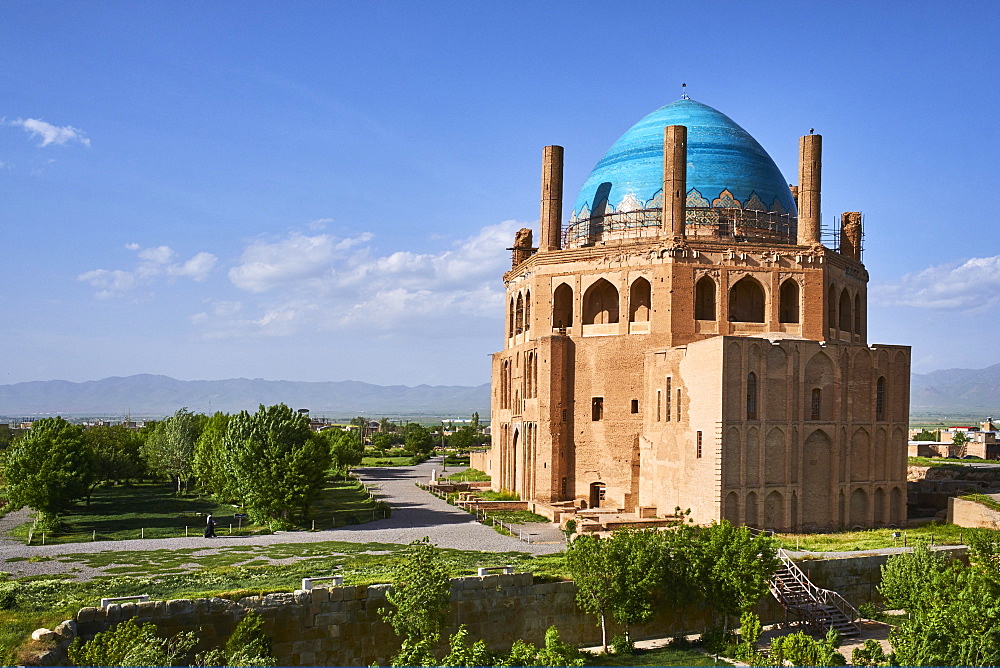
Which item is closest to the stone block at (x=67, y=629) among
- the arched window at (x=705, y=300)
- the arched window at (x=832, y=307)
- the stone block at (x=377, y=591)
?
the stone block at (x=377, y=591)

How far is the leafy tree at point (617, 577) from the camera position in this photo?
19.9 m

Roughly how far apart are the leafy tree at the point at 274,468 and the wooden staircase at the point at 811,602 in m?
19.3

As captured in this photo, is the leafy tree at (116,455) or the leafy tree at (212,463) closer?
the leafy tree at (212,463)

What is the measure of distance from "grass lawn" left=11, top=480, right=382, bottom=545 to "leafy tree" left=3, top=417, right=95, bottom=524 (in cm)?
113

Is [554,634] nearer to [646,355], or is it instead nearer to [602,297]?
[646,355]

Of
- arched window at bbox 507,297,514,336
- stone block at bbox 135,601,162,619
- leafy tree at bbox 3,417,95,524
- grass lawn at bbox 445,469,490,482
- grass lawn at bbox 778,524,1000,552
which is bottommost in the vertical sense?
grass lawn at bbox 445,469,490,482

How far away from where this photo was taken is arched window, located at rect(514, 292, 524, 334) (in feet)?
151

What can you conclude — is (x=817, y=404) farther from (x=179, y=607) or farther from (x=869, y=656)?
(x=179, y=607)

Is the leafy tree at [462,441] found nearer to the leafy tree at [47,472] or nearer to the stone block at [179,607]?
the leafy tree at [47,472]

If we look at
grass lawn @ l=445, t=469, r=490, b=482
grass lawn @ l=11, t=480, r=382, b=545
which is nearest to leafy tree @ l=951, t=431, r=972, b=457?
grass lawn @ l=445, t=469, r=490, b=482

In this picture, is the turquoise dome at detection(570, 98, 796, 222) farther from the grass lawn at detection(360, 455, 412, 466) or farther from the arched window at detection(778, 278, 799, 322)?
the grass lawn at detection(360, 455, 412, 466)

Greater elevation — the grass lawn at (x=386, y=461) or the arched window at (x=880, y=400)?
the arched window at (x=880, y=400)

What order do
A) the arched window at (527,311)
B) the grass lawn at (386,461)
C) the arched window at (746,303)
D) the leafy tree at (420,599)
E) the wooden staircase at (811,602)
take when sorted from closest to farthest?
1. the leafy tree at (420,599)
2. the wooden staircase at (811,602)
3. the arched window at (746,303)
4. the arched window at (527,311)
5. the grass lawn at (386,461)

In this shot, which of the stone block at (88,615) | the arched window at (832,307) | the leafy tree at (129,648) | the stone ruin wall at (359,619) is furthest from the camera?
the arched window at (832,307)
